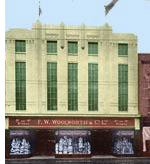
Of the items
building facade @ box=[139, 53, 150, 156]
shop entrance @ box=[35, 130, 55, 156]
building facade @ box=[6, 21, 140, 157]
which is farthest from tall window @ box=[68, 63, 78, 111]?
building facade @ box=[139, 53, 150, 156]

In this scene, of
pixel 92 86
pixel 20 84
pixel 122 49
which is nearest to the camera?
pixel 20 84

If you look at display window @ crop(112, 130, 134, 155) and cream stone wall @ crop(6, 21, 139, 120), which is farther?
display window @ crop(112, 130, 134, 155)

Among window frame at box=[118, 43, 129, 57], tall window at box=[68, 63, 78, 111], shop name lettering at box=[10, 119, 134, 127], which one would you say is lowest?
shop name lettering at box=[10, 119, 134, 127]

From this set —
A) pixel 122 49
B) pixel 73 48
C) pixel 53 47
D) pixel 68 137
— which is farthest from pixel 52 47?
pixel 68 137

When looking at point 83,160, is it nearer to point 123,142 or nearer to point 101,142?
point 101,142

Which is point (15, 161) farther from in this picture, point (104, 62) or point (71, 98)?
point (104, 62)

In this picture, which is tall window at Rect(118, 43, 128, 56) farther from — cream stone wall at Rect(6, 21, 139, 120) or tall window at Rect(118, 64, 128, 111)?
tall window at Rect(118, 64, 128, 111)
